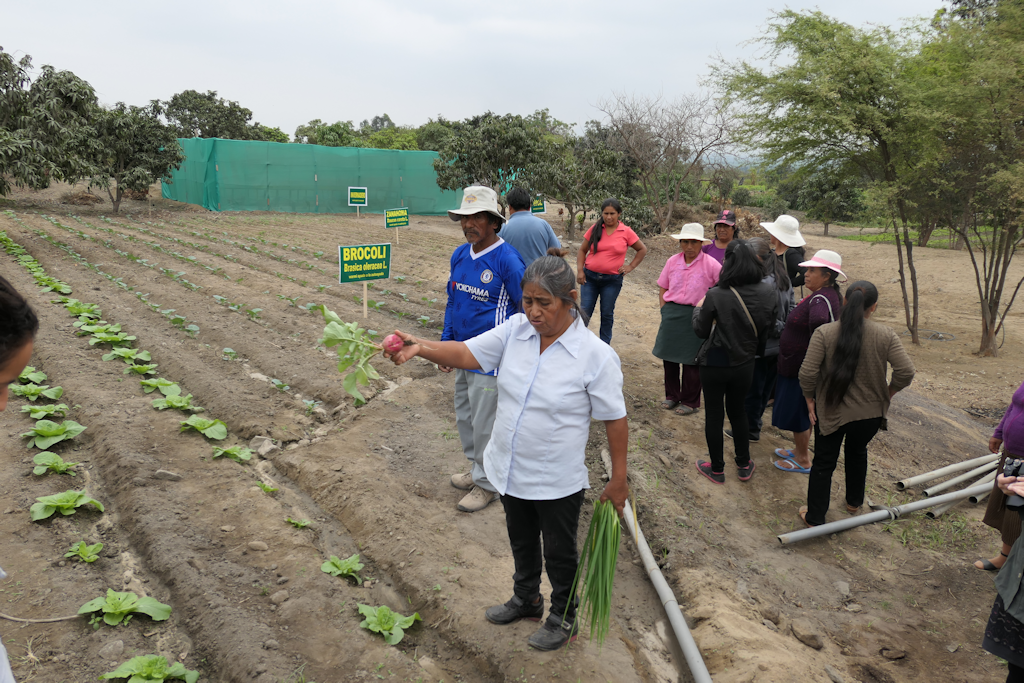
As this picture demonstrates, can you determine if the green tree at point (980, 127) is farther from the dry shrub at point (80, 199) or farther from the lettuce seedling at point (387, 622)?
the dry shrub at point (80, 199)

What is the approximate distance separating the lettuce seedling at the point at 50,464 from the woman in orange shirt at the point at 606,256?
4.19 meters

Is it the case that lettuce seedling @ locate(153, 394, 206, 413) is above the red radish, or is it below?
below

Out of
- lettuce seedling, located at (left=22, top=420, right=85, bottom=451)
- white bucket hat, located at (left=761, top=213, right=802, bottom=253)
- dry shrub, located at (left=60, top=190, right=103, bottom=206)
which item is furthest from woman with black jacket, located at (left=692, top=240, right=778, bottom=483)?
dry shrub, located at (left=60, top=190, right=103, bottom=206)

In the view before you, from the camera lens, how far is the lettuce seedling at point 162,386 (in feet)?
17.4

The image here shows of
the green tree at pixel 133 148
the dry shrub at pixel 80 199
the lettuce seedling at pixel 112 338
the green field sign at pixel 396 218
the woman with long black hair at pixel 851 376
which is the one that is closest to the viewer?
the woman with long black hair at pixel 851 376

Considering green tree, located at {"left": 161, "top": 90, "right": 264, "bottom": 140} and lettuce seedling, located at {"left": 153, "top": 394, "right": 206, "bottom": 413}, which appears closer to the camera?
lettuce seedling, located at {"left": 153, "top": 394, "right": 206, "bottom": 413}

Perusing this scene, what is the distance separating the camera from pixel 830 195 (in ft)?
60.8

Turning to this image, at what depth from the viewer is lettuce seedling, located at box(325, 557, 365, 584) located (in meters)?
3.24

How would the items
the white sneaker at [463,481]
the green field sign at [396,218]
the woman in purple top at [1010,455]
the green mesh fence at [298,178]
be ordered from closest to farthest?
the woman in purple top at [1010,455] < the white sneaker at [463,481] < the green field sign at [396,218] < the green mesh fence at [298,178]

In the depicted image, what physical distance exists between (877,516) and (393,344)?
358cm

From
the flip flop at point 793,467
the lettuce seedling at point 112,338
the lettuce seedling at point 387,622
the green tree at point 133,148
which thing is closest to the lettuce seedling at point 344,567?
the lettuce seedling at point 387,622

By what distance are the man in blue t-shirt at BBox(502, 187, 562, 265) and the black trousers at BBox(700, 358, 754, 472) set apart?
1.58 m

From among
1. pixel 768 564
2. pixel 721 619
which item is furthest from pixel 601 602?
pixel 768 564

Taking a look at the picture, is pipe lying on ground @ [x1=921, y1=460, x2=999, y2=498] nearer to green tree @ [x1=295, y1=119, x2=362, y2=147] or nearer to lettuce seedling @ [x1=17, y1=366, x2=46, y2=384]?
lettuce seedling @ [x1=17, y1=366, x2=46, y2=384]
